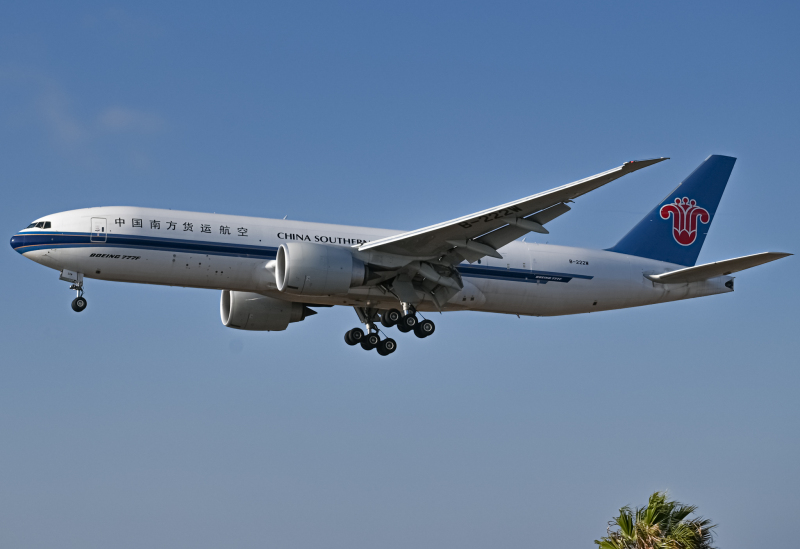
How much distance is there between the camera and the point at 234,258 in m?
34.7

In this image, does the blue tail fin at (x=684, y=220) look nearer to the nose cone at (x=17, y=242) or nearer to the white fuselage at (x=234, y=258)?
the white fuselage at (x=234, y=258)

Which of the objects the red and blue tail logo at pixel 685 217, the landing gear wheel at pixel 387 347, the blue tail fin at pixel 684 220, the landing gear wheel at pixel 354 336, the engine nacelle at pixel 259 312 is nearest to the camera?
the landing gear wheel at pixel 387 347

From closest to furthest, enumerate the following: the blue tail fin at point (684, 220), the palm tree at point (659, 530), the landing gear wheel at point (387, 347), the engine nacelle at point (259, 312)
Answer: the palm tree at point (659, 530) < the landing gear wheel at point (387, 347) < the engine nacelle at point (259, 312) < the blue tail fin at point (684, 220)

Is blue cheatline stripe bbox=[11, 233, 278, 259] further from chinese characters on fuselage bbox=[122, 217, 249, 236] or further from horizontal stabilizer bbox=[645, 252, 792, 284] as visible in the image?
horizontal stabilizer bbox=[645, 252, 792, 284]

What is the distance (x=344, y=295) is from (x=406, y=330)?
3390mm

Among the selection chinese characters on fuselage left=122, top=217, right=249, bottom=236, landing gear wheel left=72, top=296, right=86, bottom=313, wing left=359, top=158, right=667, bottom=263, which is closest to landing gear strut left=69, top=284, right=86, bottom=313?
landing gear wheel left=72, top=296, right=86, bottom=313

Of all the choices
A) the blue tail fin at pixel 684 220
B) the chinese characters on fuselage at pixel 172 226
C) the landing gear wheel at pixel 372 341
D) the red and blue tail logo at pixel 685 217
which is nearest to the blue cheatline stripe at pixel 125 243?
the chinese characters on fuselage at pixel 172 226

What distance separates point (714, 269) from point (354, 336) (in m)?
14.2

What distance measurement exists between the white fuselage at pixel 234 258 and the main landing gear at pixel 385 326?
0.66m

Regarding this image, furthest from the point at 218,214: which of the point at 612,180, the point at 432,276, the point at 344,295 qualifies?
the point at 612,180

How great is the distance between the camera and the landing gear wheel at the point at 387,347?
130 ft

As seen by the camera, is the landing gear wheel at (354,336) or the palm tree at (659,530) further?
the landing gear wheel at (354,336)

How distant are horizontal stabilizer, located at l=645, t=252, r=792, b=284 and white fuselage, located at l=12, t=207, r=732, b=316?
3062 millimetres

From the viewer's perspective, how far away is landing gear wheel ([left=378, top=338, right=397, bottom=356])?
130 ft
